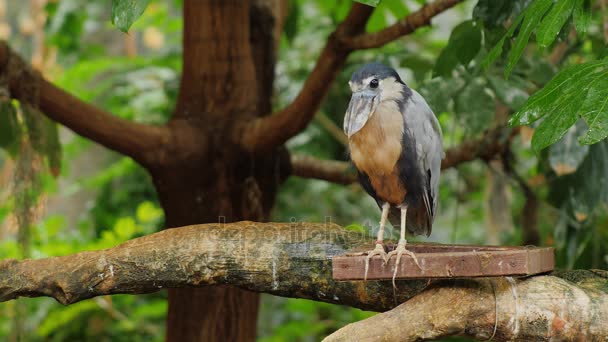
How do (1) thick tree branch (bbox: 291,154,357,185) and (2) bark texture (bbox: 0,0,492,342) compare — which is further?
(1) thick tree branch (bbox: 291,154,357,185)

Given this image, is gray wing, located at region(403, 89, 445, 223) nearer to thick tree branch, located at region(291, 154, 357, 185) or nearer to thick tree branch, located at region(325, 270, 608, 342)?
thick tree branch, located at region(325, 270, 608, 342)

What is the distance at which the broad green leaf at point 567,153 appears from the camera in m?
2.51

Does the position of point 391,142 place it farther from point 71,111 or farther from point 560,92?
point 71,111

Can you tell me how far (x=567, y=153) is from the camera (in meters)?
2.52

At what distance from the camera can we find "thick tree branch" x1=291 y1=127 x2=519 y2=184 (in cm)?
306

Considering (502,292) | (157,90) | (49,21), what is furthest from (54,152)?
(502,292)

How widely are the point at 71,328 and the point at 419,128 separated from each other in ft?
9.63

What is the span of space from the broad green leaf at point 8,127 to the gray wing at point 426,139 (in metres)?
1.46

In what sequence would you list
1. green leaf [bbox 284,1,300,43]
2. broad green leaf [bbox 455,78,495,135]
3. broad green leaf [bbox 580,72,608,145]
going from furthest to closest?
green leaf [bbox 284,1,300,43] → broad green leaf [bbox 455,78,495,135] → broad green leaf [bbox 580,72,608,145]

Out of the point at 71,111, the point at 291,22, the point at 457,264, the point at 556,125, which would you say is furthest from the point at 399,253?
the point at 291,22

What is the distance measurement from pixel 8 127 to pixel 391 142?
5.07ft

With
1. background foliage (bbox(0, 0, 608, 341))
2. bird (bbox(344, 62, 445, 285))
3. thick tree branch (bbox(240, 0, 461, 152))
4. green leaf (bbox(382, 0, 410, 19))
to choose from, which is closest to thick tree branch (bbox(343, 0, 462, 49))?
thick tree branch (bbox(240, 0, 461, 152))

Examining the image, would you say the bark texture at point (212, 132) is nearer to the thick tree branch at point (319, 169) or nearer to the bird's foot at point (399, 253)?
the thick tree branch at point (319, 169)

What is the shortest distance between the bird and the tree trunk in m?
0.76
